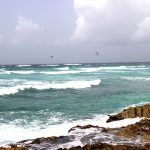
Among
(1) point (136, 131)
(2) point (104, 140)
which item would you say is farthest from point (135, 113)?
(2) point (104, 140)

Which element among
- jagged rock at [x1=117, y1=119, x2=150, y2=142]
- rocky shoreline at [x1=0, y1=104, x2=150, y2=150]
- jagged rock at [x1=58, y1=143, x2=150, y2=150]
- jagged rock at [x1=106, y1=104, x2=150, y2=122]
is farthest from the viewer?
jagged rock at [x1=106, y1=104, x2=150, y2=122]

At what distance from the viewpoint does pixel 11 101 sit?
29.6m

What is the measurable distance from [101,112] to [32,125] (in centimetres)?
514

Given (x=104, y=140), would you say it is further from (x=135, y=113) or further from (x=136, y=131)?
(x=135, y=113)

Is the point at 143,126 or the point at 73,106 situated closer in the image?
the point at 143,126

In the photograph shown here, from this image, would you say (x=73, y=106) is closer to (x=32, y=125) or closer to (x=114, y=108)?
(x=114, y=108)

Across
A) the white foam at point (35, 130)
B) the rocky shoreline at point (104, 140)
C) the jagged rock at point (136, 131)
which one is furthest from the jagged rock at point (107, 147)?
the white foam at point (35, 130)

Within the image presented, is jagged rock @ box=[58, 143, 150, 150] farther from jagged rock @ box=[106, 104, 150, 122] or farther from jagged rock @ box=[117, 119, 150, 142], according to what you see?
jagged rock @ box=[106, 104, 150, 122]

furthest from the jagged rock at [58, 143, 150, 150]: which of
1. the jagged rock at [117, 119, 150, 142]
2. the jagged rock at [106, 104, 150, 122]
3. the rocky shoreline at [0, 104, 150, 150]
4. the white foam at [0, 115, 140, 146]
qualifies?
the jagged rock at [106, 104, 150, 122]

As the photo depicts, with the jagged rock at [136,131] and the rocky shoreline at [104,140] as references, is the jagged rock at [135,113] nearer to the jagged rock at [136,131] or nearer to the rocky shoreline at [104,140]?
the rocky shoreline at [104,140]

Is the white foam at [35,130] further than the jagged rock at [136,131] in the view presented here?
Yes

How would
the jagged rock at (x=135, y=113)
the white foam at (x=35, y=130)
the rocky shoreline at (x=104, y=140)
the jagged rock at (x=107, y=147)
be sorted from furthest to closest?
the jagged rock at (x=135, y=113)
the white foam at (x=35, y=130)
the rocky shoreline at (x=104, y=140)
the jagged rock at (x=107, y=147)

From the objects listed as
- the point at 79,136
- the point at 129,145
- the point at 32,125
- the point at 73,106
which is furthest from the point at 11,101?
the point at 129,145

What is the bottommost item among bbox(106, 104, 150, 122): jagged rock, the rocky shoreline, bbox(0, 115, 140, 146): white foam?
bbox(0, 115, 140, 146): white foam
